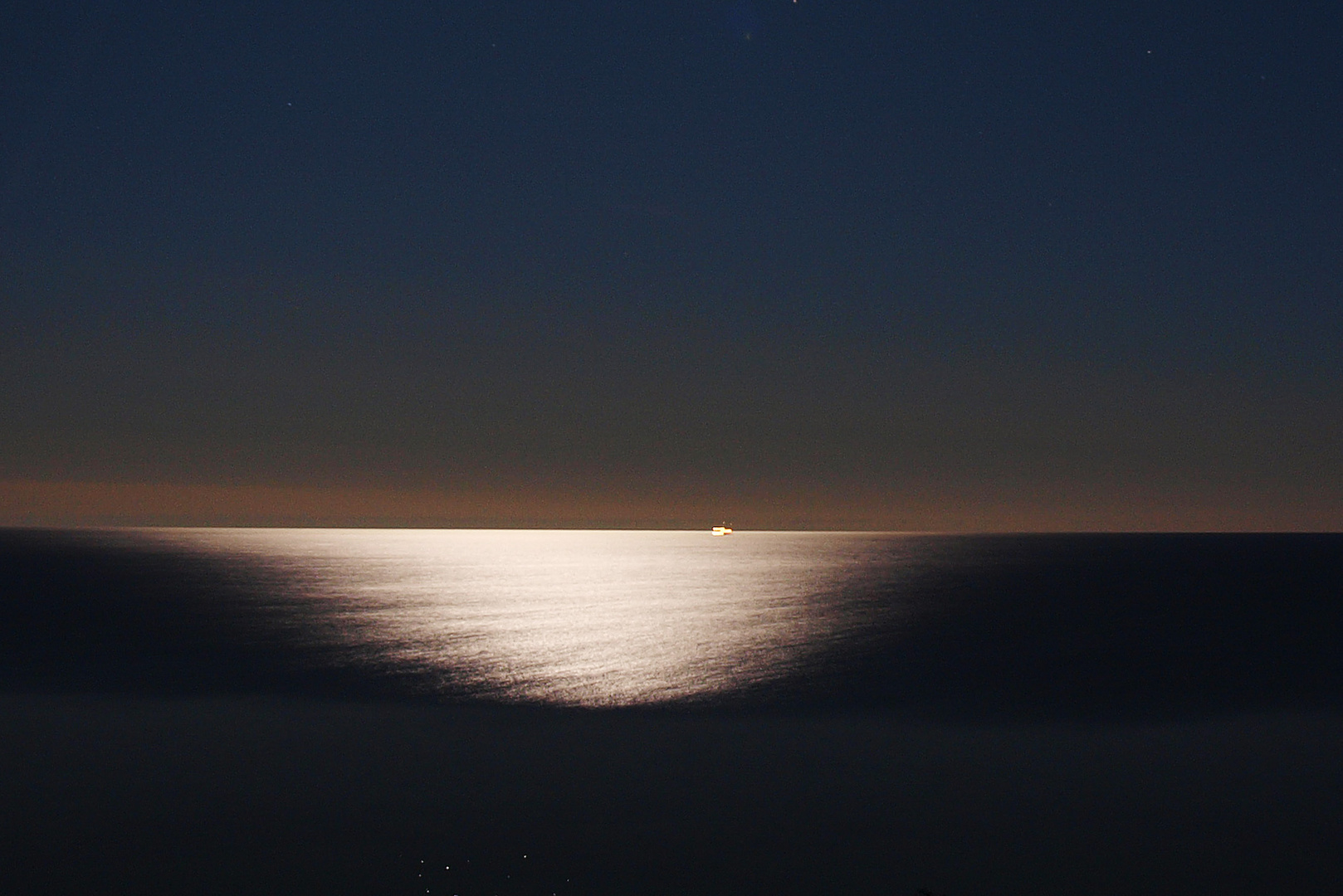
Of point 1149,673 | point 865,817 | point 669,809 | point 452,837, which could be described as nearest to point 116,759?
point 452,837

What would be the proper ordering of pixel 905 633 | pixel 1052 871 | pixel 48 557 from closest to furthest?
pixel 1052 871 → pixel 905 633 → pixel 48 557

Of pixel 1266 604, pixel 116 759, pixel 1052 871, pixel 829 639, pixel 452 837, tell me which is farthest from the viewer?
pixel 1266 604

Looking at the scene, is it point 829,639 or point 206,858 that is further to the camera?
point 829,639

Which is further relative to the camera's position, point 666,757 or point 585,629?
point 585,629

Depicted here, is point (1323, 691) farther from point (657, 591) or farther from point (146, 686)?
point (657, 591)

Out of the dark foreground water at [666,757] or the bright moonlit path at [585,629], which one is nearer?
the dark foreground water at [666,757]

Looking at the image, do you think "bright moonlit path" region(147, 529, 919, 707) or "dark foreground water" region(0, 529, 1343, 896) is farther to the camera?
"bright moonlit path" region(147, 529, 919, 707)
